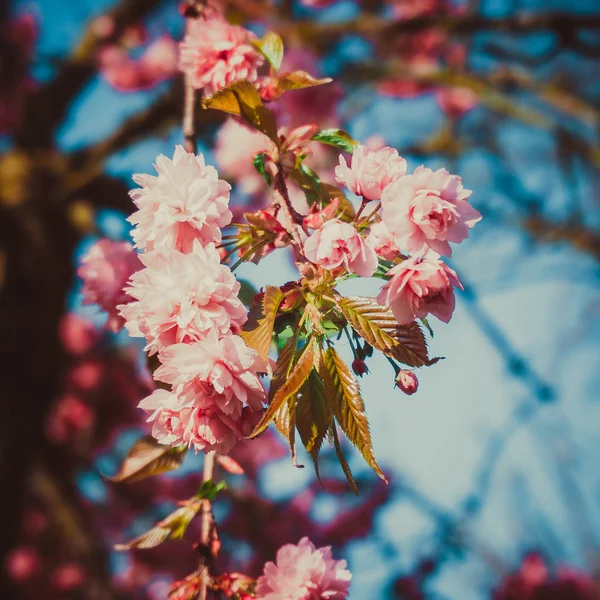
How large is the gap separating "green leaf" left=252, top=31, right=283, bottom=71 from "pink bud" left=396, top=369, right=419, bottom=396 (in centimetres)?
53

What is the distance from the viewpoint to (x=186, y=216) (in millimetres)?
683

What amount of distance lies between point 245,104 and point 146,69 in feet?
10.5

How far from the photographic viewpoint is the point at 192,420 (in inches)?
25.2

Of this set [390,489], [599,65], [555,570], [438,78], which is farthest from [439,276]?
[599,65]

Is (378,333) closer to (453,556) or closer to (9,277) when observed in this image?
(453,556)

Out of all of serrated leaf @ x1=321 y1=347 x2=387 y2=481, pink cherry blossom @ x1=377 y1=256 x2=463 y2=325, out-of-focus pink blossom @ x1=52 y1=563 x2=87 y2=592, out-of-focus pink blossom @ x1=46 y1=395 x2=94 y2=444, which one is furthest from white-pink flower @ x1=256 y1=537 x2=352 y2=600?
out-of-focus pink blossom @ x1=46 y1=395 x2=94 y2=444

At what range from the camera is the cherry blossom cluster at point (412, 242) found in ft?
1.97

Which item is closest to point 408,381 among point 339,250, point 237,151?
point 339,250

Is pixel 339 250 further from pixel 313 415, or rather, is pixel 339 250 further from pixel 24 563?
pixel 24 563

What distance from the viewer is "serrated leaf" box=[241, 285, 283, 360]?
62 cm

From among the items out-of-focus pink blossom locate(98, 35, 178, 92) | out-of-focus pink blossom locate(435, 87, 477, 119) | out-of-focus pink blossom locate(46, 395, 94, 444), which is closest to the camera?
out-of-focus pink blossom locate(98, 35, 178, 92)

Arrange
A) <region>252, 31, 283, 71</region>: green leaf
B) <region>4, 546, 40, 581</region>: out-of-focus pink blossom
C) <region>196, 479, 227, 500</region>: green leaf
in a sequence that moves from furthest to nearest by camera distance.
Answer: <region>4, 546, 40, 581</region>: out-of-focus pink blossom
<region>252, 31, 283, 71</region>: green leaf
<region>196, 479, 227, 500</region>: green leaf

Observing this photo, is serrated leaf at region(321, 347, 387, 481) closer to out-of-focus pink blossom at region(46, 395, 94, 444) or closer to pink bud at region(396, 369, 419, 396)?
pink bud at region(396, 369, 419, 396)

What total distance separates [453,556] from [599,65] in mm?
3527
